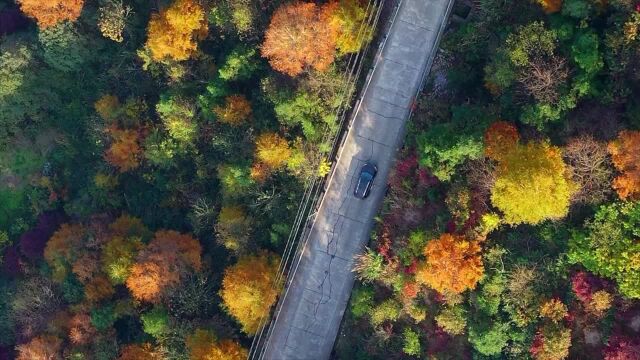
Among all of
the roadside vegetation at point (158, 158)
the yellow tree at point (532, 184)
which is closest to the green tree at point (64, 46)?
the roadside vegetation at point (158, 158)

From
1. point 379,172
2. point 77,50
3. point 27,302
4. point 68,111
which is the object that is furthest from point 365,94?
point 27,302

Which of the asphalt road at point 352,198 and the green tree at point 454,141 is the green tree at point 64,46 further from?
the green tree at point 454,141

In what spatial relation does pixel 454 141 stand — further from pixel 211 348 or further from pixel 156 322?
pixel 156 322

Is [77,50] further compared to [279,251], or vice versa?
[77,50]

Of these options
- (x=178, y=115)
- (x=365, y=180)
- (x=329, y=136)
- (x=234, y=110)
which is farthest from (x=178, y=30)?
(x=365, y=180)

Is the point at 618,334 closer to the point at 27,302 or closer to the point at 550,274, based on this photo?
the point at 550,274
